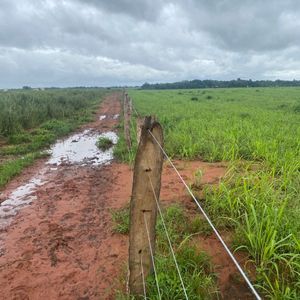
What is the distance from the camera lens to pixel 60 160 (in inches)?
364

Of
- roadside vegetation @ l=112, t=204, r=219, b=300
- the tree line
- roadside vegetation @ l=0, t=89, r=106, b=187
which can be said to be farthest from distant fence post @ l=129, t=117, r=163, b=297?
the tree line

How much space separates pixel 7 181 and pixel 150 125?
5489 mm

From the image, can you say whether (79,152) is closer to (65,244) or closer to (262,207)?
(65,244)

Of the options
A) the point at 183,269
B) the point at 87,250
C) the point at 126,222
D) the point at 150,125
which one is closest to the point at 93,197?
the point at 126,222

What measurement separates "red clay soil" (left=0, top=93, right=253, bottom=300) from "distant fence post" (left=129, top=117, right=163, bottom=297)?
26.7 inches

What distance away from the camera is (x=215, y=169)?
7.11 metres

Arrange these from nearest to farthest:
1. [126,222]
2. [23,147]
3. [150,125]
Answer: [150,125]
[126,222]
[23,147]

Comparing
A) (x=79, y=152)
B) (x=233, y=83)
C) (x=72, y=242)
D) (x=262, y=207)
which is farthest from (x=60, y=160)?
(x=233, y=83)

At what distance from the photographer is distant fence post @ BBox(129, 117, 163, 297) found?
8.72ft

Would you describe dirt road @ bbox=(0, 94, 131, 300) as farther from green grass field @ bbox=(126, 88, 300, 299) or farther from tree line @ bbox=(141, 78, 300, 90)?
tree line @ bbox=(141, 78, 300, 90)

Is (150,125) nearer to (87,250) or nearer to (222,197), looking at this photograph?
(87,250)

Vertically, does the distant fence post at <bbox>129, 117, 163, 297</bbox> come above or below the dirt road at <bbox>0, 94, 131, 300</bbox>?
above

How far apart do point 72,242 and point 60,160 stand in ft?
17.1

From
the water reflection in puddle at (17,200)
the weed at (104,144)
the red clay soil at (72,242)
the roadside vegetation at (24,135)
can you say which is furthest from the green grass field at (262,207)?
the roadside vegetation at (24,135)
